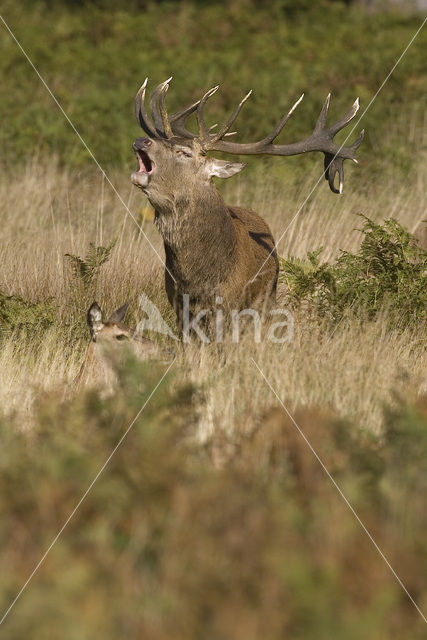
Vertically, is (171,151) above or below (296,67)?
below

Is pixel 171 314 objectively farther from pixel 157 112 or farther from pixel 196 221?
pixel 157 112

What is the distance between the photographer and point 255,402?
19.1 feet

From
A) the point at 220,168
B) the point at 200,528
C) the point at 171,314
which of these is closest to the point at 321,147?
the point at 220,168

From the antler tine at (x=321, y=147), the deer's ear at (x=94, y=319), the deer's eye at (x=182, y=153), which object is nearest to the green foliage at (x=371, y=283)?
the antler tine at (x=321, y=147)

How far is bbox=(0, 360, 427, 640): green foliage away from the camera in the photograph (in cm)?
335

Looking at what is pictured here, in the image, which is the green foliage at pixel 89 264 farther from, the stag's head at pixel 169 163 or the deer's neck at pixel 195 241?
the stag's head at pixel 169 163

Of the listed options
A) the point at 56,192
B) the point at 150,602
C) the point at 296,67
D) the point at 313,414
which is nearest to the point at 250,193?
the point at 56,192

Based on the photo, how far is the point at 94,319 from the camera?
21.7 feet

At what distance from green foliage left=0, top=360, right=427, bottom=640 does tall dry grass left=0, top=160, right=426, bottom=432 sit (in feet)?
1.74

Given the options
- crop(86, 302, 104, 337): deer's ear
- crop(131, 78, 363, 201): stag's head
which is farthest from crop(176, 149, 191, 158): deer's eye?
crop(86, 302, 104, 337): deer's ear

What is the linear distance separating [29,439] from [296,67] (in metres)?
11.9

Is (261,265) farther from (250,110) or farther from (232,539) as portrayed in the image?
(250,110)

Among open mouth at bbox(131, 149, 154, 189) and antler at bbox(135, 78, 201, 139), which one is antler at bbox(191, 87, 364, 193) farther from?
open mouth at bbox(131, 149, 154, 189)

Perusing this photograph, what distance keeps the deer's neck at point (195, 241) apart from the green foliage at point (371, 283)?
0.49 m
